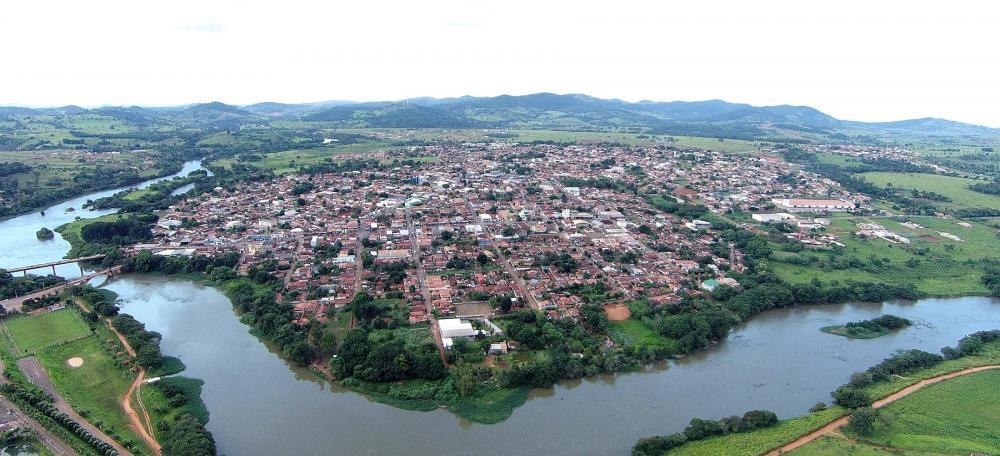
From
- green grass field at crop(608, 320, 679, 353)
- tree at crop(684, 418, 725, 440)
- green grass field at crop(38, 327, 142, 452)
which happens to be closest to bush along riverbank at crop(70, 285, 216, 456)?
green grass field at crop(38, 327, 142, 452)

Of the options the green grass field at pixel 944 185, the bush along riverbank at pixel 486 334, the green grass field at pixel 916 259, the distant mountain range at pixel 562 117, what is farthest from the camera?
A: the distant mountain range at pixel 562 117

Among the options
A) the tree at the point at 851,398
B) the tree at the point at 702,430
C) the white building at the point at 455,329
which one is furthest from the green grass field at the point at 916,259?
the white building at the point at 455,329

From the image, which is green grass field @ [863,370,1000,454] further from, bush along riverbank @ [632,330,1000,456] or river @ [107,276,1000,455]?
river @ [107,276,1000,455]

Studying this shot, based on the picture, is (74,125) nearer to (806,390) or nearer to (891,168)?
(806,390)

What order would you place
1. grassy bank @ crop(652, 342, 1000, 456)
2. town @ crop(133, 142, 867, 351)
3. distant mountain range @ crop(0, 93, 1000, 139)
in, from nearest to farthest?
grassy bank @ crop(652, 342, 1000, 456), town @ crop(133, 142, 867, 351), distant mountain range @ crop(0, 93, 1000, 139)

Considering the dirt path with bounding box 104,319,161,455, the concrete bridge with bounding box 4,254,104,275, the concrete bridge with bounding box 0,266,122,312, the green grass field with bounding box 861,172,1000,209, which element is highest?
the green grass field with bounding box 861,172,1000,209

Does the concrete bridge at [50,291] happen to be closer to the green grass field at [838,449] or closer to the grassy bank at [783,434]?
the grassy bank at [783,434]

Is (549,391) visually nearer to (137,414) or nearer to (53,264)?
(137,414)
